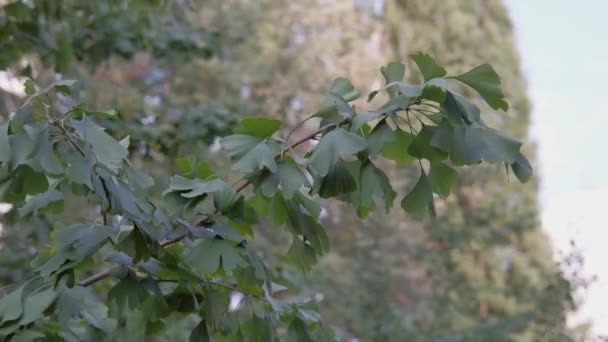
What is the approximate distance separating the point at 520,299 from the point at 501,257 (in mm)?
1325

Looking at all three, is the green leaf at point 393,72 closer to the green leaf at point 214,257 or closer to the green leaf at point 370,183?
the green leaf at point 370,183

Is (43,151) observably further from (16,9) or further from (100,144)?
(16,9)

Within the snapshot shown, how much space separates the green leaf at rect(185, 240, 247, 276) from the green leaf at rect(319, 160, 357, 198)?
0.61 feet

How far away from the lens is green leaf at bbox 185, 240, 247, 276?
1295mm

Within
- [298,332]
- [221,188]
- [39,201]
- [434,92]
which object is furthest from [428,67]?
[39,201]

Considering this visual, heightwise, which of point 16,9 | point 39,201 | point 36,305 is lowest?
point 16,9

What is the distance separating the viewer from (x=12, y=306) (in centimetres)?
140

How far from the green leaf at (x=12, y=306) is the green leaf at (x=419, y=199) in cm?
68

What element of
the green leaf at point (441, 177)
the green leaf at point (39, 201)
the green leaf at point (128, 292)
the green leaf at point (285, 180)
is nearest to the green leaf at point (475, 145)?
the green leaf at point (441, 177)

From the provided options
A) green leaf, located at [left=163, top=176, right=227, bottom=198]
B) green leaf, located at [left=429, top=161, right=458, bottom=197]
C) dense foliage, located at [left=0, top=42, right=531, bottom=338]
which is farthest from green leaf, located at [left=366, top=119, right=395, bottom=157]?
green leaf, located at [left=163, top=176, right=227, bottom=198]

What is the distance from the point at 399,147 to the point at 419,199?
9cm

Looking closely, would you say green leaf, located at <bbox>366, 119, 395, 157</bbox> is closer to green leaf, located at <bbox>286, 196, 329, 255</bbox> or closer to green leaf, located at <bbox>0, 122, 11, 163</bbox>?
green leaf, located at <bbox>286, 196, 329, 255</bbox>

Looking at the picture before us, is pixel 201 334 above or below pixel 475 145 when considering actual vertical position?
below

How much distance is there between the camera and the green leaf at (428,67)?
1180 mm
